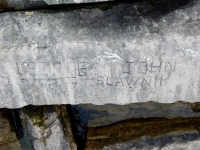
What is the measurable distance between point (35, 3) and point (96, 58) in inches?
9.8

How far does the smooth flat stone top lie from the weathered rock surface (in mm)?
257

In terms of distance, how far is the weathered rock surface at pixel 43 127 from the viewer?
1351 mm

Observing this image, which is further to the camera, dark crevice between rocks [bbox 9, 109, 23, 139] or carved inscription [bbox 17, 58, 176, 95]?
dark crevice between rocks [bbox 9, 109, 23, 139]

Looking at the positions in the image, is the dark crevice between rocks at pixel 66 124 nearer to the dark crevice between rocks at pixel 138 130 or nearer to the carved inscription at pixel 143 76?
the dark crevice between rocks at pixel 138 130

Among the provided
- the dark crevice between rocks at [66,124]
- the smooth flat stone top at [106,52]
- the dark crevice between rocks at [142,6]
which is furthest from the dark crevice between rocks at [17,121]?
the dark crevice between rocks at [142,6]

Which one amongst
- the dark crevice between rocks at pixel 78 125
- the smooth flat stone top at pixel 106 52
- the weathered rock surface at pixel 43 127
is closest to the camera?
the smooth flat stone top at pixel 106 52

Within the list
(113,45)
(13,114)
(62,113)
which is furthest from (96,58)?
(13,114)

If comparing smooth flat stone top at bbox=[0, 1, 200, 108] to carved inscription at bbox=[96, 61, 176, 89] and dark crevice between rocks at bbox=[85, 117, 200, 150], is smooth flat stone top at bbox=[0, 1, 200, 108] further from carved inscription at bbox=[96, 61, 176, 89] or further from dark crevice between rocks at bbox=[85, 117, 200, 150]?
dark crevice between rocks at bbox=[85, 117, 200, 150]

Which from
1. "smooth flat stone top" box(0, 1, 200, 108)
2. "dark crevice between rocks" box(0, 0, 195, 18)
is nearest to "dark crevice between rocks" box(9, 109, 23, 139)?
"smooth flat stone top" box(0, 1, 200, 108)

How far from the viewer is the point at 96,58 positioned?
1015 mm

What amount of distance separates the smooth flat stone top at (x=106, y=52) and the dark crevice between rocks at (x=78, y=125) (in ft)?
1.71

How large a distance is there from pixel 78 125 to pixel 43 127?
1.03 ft

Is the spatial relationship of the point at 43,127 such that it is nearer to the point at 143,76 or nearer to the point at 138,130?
the point at 138,130

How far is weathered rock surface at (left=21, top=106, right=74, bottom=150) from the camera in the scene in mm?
1351
